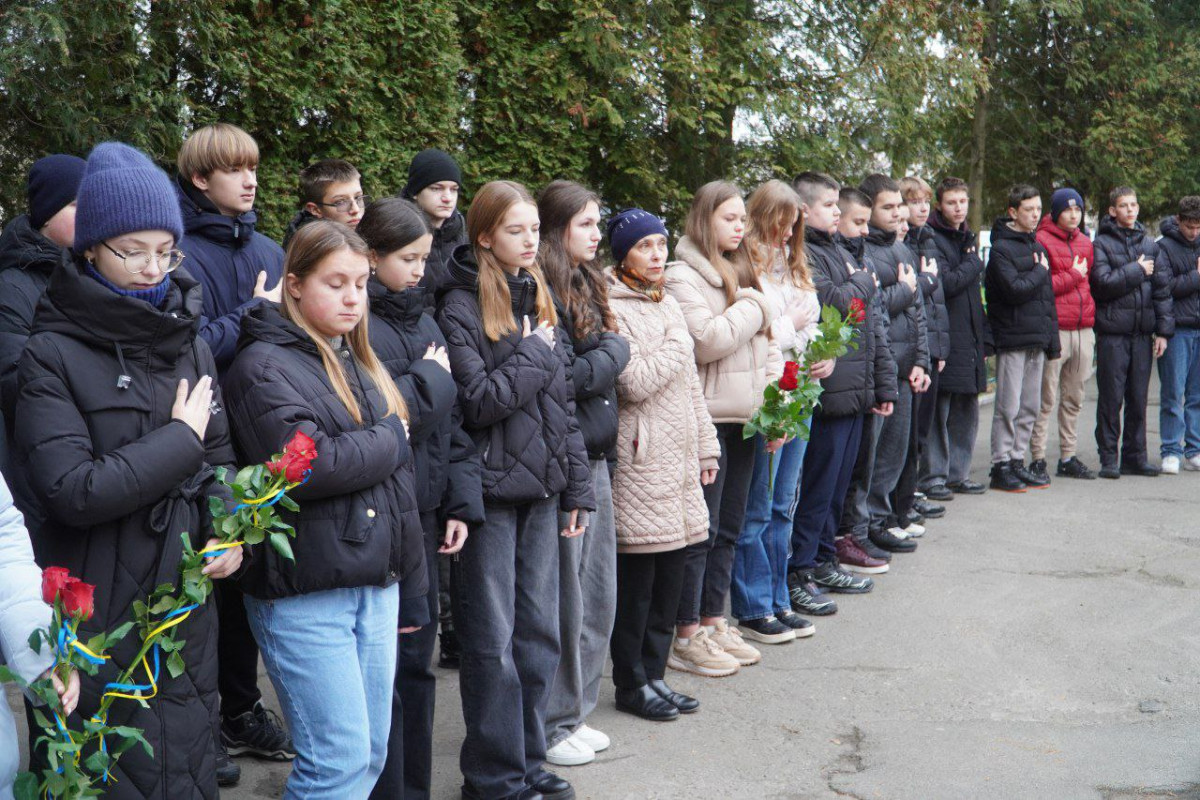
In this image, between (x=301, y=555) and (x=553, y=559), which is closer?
(x=301, y=555)

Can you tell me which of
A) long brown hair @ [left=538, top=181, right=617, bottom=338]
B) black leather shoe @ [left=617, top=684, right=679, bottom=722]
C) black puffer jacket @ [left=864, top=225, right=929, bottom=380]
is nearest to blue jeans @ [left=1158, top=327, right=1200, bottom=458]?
black puffer jacket @ [left=864, top=225, right=929, bottom=380]

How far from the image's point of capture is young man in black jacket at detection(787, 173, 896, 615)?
6578 millimetres

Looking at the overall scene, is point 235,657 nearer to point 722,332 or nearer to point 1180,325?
point 722,332

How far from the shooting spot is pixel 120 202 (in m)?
2.98

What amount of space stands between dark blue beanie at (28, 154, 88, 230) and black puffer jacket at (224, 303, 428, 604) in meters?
1.10

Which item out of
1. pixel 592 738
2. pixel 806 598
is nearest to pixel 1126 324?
pixel 806 598

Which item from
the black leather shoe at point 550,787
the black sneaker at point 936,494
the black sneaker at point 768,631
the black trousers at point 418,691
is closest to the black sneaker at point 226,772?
the black trousers at point 418,691

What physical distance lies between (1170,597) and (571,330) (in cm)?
440

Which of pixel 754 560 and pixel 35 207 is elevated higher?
→ pixel 35 207

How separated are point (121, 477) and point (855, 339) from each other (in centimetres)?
458

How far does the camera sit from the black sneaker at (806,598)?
6.59 meters

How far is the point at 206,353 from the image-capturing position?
3.22m

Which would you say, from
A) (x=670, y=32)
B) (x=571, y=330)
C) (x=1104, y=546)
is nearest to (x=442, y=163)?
(x=571, y=330)

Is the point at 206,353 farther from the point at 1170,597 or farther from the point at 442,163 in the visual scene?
the point at 1170,597
